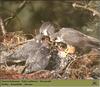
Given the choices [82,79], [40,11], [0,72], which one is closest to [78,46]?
[82,79]

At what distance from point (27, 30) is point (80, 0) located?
1.08 feet

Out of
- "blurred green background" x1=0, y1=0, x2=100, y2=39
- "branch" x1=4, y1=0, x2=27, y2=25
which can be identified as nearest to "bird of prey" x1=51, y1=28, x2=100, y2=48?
"blurred green background" x1=0, y1=0, x2=100, y2=39

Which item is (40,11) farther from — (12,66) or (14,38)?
(12,66)

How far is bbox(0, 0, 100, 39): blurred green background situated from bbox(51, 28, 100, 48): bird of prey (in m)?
0.03

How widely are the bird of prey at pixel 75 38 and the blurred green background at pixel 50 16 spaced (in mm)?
25

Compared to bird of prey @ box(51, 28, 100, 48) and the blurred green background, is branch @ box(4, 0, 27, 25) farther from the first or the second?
bird of prey @ box(51, 28, 100, 48)

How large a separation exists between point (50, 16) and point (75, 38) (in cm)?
18

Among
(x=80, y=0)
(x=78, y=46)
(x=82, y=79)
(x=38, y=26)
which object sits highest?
(x=80, y=0)

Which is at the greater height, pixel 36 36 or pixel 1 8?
pixel 1 8

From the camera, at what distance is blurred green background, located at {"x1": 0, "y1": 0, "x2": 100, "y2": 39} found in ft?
5.34

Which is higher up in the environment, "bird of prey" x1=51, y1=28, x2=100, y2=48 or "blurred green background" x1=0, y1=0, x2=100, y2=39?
"blurred green background" x1=0, y1=0, x2=100, y2=39

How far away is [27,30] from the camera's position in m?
1.64

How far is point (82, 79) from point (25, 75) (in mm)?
300

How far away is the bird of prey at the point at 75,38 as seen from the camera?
1.62 m
